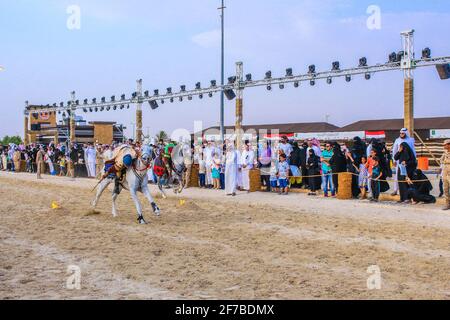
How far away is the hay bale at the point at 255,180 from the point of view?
2130 centimetres

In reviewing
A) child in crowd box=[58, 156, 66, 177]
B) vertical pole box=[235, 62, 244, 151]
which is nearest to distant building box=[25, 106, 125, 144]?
child in crowd box=[58, 156, 66, 177]

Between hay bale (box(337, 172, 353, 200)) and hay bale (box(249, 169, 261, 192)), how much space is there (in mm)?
4204

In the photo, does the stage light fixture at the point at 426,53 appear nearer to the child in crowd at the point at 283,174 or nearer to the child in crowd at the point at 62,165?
the child in crowd at the point at 283,174

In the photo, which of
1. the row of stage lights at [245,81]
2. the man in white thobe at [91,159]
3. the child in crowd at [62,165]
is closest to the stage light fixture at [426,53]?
the row of stage lights at [245,81]

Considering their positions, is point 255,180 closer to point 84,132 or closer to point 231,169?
point 231,169

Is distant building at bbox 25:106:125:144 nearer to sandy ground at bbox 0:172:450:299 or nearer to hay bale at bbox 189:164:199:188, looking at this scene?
hay bale at bbox 189:164:199:188

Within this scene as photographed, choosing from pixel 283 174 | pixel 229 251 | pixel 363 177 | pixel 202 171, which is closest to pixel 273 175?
pixel 283 174

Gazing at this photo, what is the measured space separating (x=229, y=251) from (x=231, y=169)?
36.2ft

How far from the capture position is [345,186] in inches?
701

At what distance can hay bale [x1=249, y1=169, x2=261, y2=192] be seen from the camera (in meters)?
21.3

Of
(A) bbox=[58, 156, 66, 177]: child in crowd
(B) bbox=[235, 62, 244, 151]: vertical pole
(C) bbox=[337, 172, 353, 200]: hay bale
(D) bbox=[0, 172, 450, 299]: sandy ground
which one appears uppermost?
(B) bbox=[235, 62, 244, 151]: vertical pole
